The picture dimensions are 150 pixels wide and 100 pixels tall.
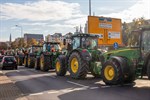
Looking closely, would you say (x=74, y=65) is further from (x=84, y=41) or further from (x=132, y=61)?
(x=132, y=61)

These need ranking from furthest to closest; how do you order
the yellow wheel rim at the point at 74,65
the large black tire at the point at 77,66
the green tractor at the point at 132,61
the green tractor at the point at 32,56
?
the green tractor at the point at 32,56 < the yellow wheel rim at the point at 74,65 < the large black tire at the point at 77,66 < the green tractor at the point at 132,61

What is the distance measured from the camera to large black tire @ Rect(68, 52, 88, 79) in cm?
1549

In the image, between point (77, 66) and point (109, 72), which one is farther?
point (77, 66)

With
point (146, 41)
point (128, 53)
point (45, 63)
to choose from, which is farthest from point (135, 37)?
point (45, 63)

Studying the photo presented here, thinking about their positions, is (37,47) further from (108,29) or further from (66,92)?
(66,92)

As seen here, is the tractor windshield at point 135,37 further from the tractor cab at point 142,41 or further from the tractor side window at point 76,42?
the tractor side window at point 76,42

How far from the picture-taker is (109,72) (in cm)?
1304

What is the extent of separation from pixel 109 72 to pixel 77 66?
137 inches

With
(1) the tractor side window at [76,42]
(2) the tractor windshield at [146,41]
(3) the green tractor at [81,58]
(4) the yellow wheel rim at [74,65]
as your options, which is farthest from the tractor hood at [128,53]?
(1) the tractor side window at [76,42]

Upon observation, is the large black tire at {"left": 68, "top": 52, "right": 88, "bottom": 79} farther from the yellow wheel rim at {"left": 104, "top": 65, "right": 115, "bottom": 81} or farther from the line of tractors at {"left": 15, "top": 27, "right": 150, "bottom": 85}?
the yellow wheel rim at {"left": 104, "top": 65, "right": 115, "bottom": 81}

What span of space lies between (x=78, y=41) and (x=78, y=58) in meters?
2.00

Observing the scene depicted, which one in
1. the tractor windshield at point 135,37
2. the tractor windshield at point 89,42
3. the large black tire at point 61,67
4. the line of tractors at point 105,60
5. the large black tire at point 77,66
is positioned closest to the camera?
the line of tractors at point 105,60

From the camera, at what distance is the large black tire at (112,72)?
12.3 meters

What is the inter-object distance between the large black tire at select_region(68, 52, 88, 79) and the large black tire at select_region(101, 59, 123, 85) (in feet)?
7.80
